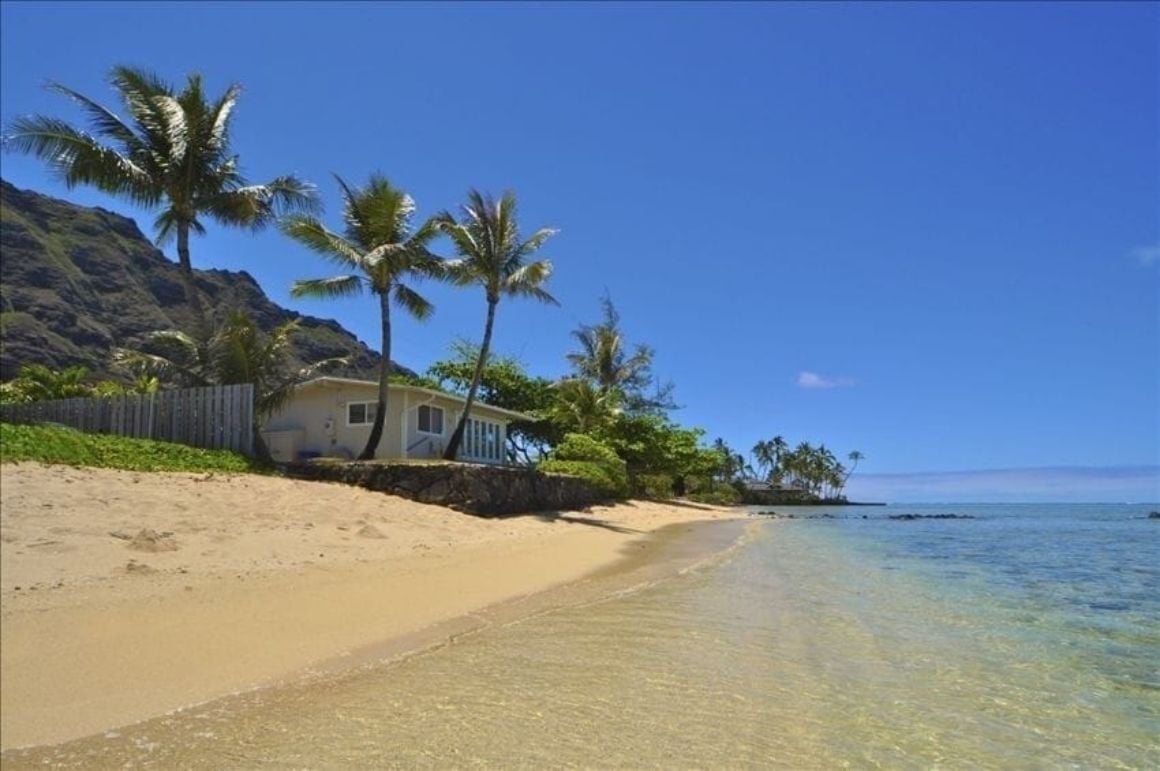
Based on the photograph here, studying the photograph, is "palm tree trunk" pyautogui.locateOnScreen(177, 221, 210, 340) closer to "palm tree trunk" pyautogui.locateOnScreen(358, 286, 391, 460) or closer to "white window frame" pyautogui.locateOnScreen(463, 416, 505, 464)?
"palm tree trunk" pyautogui.locateOnScreen(358, 286, 391, 460)

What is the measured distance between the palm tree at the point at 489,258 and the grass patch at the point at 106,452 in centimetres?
885

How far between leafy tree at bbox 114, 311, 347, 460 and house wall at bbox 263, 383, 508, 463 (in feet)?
7.74

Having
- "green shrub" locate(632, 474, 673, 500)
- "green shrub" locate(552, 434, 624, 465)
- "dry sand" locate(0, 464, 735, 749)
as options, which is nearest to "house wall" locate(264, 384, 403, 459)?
"green shrub" locate(552, 434, 624, 465)

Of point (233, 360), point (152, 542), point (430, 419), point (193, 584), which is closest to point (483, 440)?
point (430, 419)

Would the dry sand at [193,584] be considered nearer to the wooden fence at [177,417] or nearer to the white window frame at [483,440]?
the wooden fence at [177,417]

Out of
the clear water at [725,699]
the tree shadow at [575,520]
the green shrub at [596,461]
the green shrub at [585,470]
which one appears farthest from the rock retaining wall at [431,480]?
the clear water at [725,699]

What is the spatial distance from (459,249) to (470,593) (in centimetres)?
1688

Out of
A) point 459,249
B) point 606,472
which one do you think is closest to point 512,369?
point 606,472

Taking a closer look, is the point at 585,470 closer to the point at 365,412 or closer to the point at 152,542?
the point at 365,412

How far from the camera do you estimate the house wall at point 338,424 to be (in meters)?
24.1

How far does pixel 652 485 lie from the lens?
132 ft

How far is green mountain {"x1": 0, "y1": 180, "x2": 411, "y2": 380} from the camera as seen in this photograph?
77.1m

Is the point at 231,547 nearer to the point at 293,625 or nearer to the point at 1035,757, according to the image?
the point at 293,625

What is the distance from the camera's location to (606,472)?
30.7 metres
